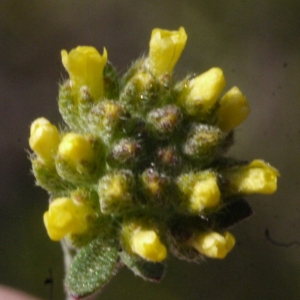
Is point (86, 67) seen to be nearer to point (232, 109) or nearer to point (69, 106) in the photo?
point (69, 106)

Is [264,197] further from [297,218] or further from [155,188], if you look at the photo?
[155,188]

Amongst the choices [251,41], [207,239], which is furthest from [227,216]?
[251,41]

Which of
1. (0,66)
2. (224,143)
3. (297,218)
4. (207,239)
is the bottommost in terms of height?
(297,218)

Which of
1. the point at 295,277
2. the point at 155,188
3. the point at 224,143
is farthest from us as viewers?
the point at 295,277

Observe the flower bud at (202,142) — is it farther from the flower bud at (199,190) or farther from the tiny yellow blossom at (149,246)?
the tiny yellow blossom at (149,246)

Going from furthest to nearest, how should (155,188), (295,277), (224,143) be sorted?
(295,277) < (224,143) < (155,188)

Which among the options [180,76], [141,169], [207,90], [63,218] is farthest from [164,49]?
[180,76]

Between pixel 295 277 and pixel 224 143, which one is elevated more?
pixel 224 143
